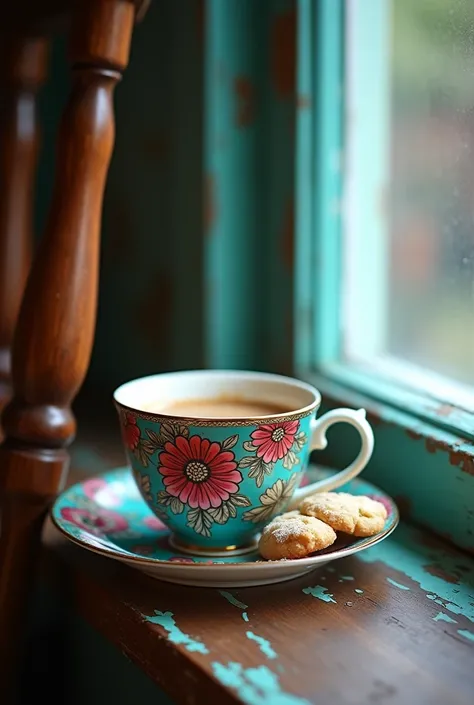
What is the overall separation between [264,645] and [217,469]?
0.11 meters

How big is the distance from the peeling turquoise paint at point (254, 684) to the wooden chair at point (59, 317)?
198mm

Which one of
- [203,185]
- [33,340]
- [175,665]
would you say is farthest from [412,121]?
[175,665]

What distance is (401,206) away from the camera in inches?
31.2

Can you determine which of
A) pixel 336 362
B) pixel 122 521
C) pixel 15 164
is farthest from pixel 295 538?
pixel 15 164

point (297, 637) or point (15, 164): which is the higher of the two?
point (15, 164)

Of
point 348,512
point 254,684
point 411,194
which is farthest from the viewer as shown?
point 411,194

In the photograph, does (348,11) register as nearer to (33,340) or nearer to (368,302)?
(368,302)

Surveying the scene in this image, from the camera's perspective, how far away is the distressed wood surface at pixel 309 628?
0.46 meters

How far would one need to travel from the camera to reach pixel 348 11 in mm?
736

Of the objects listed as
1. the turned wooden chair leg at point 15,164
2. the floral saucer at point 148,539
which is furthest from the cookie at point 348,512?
the turned wooden chair leg at point 15,164

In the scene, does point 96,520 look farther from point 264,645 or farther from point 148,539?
point 264,645

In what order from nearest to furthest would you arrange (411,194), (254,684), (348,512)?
(254,684), (348,512), (411,194)

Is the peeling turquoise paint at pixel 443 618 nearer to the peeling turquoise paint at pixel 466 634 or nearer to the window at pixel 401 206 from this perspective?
the peeling turquoise paint at pixel 466 634

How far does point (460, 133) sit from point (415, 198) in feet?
0.40
